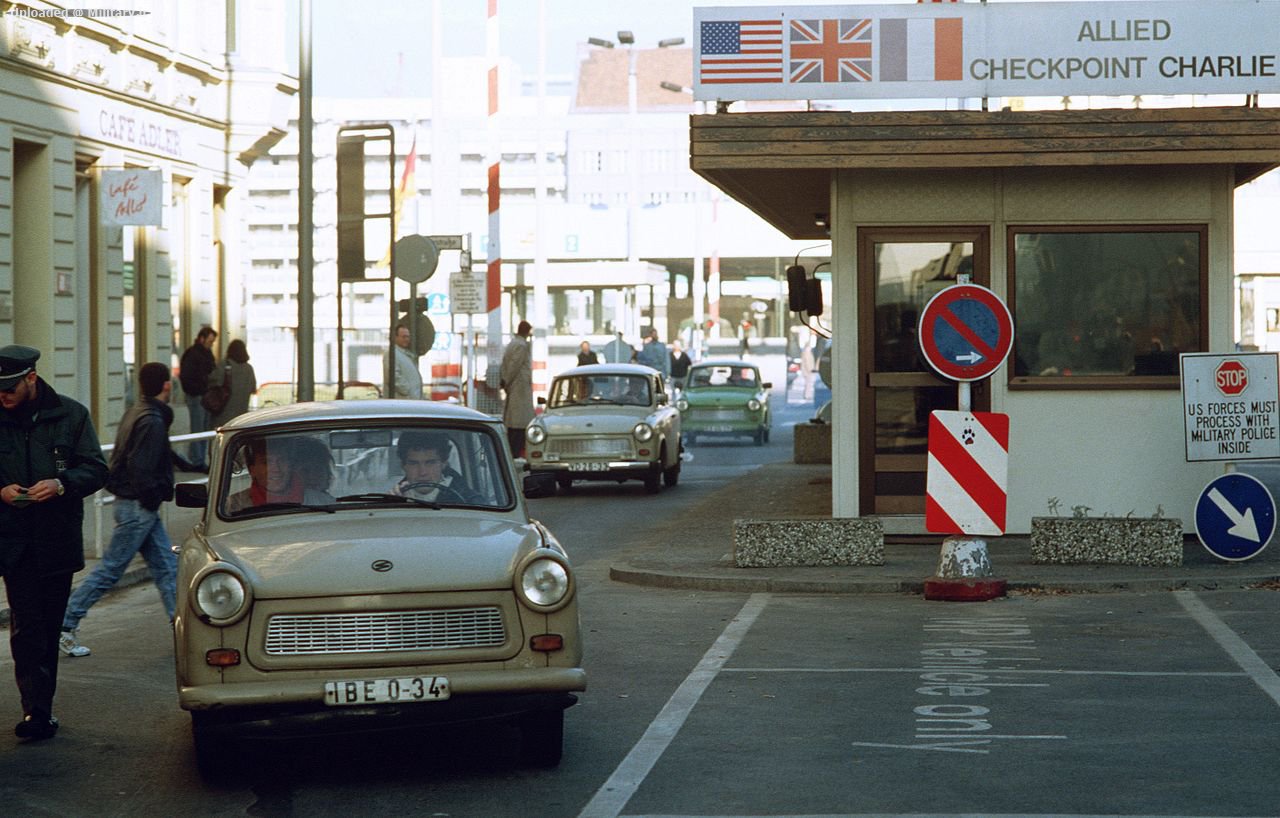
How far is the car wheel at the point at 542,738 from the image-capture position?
7.31 meters

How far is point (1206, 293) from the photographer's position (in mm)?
15406

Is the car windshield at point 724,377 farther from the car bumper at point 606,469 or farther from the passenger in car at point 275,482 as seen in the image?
the passenger in car at point 275,482

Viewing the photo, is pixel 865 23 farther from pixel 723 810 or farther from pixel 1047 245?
pixel 723 810

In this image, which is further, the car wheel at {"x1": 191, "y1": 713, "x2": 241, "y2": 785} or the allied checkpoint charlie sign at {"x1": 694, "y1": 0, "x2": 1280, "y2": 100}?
the allied checkpoint charlie sign at {"x1": 694, "y1": 0, "x2": 1280, "y2": 100}

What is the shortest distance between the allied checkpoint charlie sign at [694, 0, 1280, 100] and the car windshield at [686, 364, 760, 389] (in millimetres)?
20683

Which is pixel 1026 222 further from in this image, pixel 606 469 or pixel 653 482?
pixel 653 482

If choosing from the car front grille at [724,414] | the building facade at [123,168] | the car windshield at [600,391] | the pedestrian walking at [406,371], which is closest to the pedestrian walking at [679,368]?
the car front grille at [724,414]

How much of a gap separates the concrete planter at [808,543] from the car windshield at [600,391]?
10.1 m

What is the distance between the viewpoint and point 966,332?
13062 millimetres

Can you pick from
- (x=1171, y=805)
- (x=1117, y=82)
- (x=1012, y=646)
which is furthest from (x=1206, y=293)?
(x=1171, y=805)

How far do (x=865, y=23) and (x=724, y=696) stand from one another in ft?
25.7

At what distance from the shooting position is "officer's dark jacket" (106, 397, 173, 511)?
10.8 metres

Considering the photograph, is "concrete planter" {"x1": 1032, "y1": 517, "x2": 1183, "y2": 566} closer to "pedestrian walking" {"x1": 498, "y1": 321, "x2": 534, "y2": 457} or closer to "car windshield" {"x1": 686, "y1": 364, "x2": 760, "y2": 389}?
"pedestrian walking" {"x1": 498, "y1": 321, "x2": 534, "y2": 457}

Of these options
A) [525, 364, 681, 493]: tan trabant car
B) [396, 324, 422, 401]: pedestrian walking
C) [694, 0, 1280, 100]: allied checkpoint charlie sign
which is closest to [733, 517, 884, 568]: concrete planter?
[694, 0, 1280, 100]: allied checkpoint charlie sign
